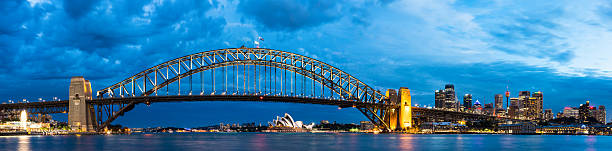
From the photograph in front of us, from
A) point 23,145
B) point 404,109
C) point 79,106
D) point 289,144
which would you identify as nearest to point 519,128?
point 404,109

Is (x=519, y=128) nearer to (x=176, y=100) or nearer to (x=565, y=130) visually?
(x=565, y=130)

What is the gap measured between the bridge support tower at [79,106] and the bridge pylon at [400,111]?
181 ft

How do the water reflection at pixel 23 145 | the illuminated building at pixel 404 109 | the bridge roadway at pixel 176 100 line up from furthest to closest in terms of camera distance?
the illuminated building at pixel 404 109 → the bridge roadway at pixel 176 100 → the water reflection at pixel 23 145

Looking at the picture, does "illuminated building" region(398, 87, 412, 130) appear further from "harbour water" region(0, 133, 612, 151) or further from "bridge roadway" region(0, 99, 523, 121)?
"harbour water" region(0, 133, 612, 151)

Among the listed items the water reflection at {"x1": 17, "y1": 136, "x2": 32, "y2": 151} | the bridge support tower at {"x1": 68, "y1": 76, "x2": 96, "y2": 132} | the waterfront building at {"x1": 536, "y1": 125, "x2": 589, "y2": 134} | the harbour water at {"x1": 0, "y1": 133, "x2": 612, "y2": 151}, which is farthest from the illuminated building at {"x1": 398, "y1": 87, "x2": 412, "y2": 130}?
the waterfront building at {"x1": 536, "y1": 125, "x2": 589, "y2": 134}

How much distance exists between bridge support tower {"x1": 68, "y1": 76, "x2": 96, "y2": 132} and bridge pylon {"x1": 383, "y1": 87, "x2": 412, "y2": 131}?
181 ft

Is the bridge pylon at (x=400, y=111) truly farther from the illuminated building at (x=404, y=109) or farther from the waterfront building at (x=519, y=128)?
the waterfront building at (x=519, y=128)

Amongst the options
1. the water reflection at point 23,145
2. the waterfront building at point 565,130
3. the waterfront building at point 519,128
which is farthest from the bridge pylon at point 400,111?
the waterfront building at point 565,130

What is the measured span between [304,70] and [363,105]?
13.4 m

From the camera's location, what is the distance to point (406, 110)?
112m

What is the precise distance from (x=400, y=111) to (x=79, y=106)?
5837 cm

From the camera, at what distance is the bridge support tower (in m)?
96.1

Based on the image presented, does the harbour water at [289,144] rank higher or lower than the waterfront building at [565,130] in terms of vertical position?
higher

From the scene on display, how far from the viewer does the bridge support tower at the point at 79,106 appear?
96.1 m
